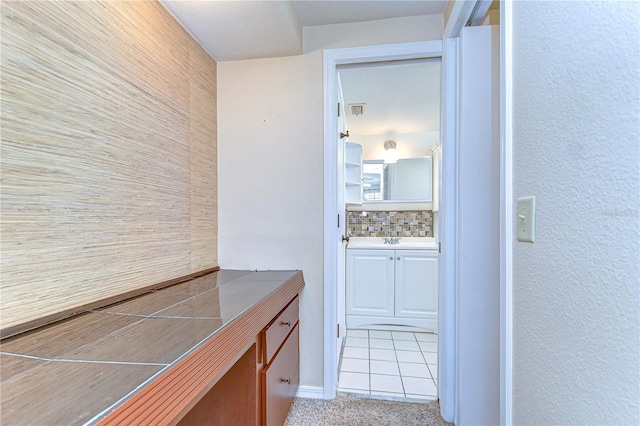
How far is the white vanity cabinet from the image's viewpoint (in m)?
2.79

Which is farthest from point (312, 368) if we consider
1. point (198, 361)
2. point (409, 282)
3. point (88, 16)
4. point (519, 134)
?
point (88, 16)

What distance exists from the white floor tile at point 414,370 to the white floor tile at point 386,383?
0.36ft

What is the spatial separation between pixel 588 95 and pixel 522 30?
0.33 meters

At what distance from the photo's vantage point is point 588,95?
52 centimetres

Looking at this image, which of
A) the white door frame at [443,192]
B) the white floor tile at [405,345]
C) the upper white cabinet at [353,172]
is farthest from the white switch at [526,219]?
the upper white cabinet at [353,172]

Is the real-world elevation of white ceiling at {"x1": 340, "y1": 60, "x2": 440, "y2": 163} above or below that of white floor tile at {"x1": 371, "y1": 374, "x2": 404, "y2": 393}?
above

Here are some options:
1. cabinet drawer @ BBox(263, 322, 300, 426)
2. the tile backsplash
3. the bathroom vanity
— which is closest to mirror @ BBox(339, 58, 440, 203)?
the tile backsplash

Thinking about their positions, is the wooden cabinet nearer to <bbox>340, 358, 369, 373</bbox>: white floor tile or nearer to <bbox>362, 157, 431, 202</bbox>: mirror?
<bbox>340, 358, 369, 373</bbox>: white floor tile

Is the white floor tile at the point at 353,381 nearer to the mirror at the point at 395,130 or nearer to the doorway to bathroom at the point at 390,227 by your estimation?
the doorway to bathroom at the point at 390,227

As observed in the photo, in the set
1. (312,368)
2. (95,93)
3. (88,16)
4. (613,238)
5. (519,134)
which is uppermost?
(88,16)

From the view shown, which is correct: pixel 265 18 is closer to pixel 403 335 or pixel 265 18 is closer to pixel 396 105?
pixel 396 105

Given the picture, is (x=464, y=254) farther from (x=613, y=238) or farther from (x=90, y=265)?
(x=90, y=265)

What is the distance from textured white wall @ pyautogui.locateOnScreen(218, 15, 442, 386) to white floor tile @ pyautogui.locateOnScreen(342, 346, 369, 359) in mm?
675

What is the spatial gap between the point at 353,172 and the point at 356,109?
2.37 ft
